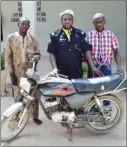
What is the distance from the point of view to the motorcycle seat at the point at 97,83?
414 cm

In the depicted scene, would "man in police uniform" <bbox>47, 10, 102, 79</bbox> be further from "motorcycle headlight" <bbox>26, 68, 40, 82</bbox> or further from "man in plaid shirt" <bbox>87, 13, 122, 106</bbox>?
"motorcycle headlight" <bbox>26, 68, 40, 82</bbox>

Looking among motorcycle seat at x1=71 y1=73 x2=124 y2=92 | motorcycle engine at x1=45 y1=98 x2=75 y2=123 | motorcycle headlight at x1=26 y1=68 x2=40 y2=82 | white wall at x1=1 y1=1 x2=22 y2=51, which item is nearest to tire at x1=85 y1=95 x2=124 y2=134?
motorcycle seat at x1=71 y1=73 x2=124 y2=92

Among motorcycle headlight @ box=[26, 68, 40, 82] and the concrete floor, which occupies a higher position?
motorcycle headlight @ box=[26, 68, 40, 82]

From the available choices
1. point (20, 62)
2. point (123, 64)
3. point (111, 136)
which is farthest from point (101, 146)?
point (123, 64)

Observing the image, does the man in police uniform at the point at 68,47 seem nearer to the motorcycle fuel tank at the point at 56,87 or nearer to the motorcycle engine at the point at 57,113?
the motorcycle fuel tank at the point at 56,87

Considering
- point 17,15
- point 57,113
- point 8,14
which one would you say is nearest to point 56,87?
point 57,113

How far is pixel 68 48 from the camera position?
4.34 m

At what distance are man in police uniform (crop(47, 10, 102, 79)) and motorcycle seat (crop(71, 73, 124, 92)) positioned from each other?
23 cm

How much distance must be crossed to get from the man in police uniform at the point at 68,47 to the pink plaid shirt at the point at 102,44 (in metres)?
0.13

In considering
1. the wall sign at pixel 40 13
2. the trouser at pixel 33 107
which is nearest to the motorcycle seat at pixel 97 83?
the trouser at pixel 33 107

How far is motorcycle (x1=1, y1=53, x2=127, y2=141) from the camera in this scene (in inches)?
161

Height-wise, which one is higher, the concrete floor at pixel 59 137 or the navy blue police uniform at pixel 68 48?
the navy blue police uniform at pixel 68 48

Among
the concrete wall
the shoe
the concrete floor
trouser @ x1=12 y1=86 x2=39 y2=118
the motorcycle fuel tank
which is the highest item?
the concrete wall

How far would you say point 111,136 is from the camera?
14.6 feet
